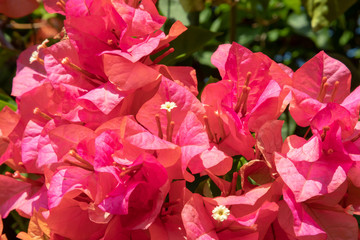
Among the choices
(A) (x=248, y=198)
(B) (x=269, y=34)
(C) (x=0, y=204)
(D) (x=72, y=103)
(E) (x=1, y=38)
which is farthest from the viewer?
(B) (x=269, y=34)

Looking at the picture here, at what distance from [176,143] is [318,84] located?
0.62 feet

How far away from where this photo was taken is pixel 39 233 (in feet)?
2.17

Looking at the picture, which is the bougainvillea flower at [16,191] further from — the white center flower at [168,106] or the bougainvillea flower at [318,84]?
the bougainvillea flower at [318,84]

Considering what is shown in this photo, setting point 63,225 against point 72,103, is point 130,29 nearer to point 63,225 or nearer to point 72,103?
point 72,103

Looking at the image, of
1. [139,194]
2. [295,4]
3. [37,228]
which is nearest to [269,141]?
[139,194]

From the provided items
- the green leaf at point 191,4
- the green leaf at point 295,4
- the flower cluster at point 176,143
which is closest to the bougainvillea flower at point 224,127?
the flower cluster at point 176,143

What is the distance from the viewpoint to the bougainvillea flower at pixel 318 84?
0.60 m

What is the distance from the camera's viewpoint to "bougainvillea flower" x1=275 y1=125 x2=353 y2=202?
0.54 m

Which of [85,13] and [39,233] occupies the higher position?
[85,13]

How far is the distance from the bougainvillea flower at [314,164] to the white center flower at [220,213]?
7 centimetres

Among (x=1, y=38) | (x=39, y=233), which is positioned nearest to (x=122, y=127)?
(x=39, y=233)

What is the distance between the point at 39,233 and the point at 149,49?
0.27m

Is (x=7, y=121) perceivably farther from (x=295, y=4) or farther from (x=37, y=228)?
(x=295, y=4)

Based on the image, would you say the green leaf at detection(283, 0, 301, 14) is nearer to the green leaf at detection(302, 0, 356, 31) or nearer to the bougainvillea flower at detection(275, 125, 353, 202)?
the green leaf at detection(302, 0, 356, 31)
